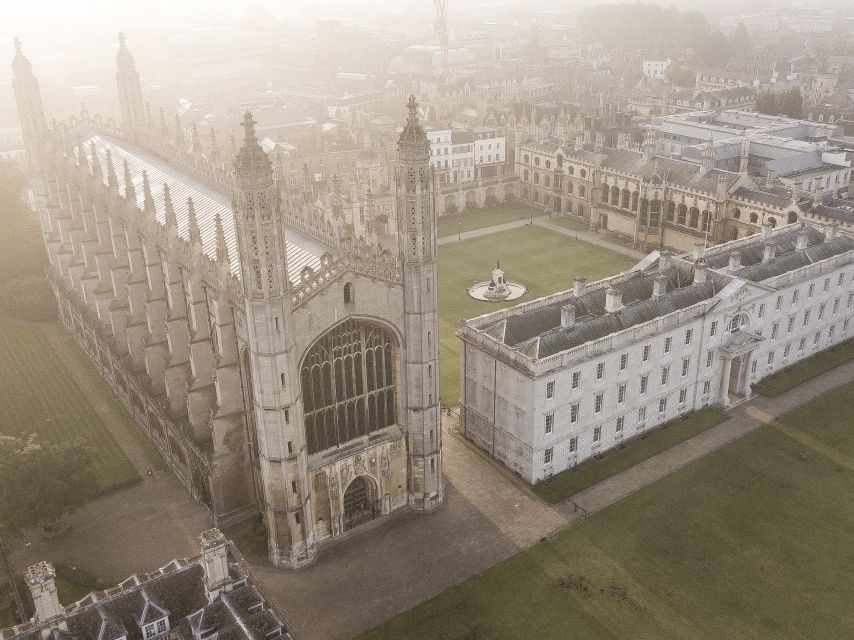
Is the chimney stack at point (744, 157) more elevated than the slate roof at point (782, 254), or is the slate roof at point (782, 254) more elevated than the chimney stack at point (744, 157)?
the chimney stack at point (744, 157)

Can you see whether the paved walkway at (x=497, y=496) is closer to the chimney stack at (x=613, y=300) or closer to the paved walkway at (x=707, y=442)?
the paved walkway at (x=707, y=442)

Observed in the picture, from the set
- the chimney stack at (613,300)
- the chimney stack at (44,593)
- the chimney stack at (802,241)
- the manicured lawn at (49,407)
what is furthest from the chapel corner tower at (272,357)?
the chimney stack at (802,241)

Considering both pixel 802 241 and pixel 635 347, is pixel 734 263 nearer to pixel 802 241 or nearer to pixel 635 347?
pixel 802 241

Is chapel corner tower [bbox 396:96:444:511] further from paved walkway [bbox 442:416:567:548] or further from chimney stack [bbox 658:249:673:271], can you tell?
chimney stack [bbox 658:249:673:271]

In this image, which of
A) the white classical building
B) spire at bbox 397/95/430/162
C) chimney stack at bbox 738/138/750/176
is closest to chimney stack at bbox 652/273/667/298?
the white classical building

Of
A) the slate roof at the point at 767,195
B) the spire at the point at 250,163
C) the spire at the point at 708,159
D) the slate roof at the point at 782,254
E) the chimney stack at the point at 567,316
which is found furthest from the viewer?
the spire at the point at 708,159

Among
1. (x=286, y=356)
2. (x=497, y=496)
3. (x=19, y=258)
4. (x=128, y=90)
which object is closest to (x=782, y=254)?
(x=497, y=496)
